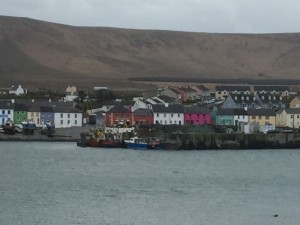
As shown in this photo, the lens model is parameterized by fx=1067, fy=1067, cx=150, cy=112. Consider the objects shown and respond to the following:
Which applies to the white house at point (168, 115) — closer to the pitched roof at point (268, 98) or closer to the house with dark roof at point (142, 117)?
the house with dark roof at point (142, 117)

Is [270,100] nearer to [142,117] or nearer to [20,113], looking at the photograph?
[142,117]

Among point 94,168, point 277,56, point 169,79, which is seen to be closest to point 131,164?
point 94,168

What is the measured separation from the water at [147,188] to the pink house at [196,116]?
18.3 m

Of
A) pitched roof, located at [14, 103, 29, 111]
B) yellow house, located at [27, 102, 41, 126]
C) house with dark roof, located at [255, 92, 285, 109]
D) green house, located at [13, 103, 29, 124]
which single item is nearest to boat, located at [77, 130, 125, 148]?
yellow house, located at [27, 102, 41, 126]

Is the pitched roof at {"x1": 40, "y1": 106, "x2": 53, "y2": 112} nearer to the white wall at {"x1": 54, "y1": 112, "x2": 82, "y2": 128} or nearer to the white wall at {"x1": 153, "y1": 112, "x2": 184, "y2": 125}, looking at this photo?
the white wall at {"x1": 54, "y1": 112, "x2": 82, "y2": 128}

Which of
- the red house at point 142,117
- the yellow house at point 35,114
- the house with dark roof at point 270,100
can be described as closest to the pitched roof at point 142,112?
the red house at point 142,117

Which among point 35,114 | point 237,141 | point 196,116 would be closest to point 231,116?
point 196,116

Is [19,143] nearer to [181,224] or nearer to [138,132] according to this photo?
[138,132]

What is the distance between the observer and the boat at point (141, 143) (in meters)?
60.3

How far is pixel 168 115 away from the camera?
7406cm

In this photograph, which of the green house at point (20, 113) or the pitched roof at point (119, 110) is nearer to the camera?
the pitched roof at point (119, 110)

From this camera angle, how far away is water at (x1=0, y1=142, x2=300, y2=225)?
29516 mm

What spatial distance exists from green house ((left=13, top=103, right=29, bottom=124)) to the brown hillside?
151 ft

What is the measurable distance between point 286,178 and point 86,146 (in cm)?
2222
